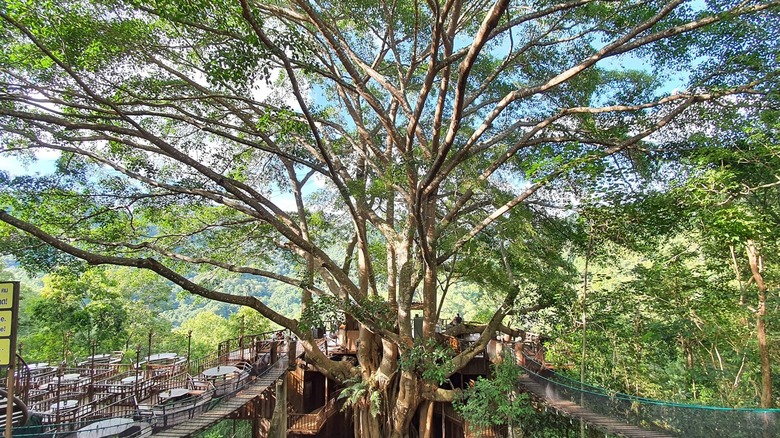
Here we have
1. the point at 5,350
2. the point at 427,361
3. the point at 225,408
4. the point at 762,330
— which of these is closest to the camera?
the point at 5,350

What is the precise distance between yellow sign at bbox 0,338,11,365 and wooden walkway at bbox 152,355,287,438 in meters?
2.59

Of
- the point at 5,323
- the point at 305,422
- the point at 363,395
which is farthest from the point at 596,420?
the point at 5,323

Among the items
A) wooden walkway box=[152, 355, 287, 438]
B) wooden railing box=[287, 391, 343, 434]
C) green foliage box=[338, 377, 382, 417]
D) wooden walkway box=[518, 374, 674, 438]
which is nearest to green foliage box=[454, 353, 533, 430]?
wooden walkway box=[518, 374, 674, 438]

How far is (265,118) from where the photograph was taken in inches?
201

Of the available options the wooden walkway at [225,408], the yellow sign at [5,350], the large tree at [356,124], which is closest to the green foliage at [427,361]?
the large tree at [356,124]

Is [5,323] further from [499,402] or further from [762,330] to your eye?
[762,330]

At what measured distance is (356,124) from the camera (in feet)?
25.5

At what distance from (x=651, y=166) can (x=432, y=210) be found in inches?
145

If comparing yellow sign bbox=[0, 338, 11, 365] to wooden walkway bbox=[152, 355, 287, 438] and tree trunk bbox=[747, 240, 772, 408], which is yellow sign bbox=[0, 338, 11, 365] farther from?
tree trunk bbox=[747, 240, 772, 408]

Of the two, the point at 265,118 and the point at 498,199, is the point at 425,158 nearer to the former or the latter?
the point at 498,199

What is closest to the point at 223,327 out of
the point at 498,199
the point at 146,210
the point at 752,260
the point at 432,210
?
the point at 146,210

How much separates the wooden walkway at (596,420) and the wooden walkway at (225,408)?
4.89m

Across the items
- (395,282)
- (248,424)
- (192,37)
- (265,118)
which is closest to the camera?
(265,118)

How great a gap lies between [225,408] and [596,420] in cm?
533
